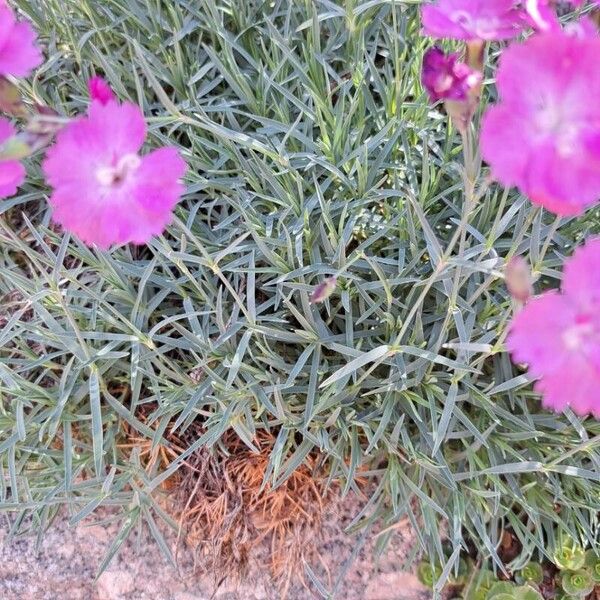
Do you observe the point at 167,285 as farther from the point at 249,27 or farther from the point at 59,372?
the point at 249,27

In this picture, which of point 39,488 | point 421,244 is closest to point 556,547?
point 421,244

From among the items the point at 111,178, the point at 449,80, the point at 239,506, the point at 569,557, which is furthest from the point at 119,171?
the point at 569,557

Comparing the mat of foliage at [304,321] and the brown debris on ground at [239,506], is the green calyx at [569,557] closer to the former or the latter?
the mat of foliage at [304,321]

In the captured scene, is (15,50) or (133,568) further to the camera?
(133,568)

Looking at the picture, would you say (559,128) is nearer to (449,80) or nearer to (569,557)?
(449,80)

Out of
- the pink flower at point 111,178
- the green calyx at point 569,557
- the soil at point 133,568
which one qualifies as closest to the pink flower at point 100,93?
the pink flower at point 111,178

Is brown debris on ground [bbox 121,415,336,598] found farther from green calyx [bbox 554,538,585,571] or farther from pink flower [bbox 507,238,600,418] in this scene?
pink flower [bbox 507,238,600,418]
